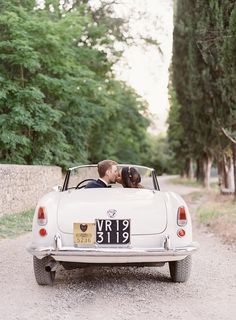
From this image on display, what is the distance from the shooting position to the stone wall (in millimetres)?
12688

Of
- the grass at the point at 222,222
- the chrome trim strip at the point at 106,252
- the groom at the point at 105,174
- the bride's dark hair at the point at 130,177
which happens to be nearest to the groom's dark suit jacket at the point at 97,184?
the groom at the point at 105,174

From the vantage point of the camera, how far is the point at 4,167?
12656 mm

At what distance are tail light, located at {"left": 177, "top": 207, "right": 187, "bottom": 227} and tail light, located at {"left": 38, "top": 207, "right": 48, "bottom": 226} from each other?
1400 millimetres

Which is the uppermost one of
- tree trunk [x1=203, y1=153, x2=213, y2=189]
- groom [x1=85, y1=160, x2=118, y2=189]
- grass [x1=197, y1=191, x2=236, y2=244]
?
groom [x1=85, y1=160, x2=118, y2=189]

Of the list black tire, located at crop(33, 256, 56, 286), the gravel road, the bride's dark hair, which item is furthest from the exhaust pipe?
the bride's dark hair

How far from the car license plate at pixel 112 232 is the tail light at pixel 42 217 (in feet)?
1.88

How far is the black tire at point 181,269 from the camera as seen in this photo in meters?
5.96

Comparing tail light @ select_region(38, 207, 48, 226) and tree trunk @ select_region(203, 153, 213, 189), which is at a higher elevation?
tail light @ select_region(38, 207, 48, 226)

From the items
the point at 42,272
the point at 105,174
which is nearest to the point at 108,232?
the point at 42,272

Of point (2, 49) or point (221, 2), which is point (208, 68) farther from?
point (2, 49)

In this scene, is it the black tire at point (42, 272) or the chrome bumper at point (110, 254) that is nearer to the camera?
the chrome bumper at point (110, 254)

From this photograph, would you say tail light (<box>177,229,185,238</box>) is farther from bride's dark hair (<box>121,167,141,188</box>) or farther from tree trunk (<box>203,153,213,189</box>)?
tree trunk (<box>203,153,213,189</box>)

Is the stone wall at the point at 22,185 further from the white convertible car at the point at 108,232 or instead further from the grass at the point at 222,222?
the white convertible car at the point at 108,232

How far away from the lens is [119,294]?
5.47m
